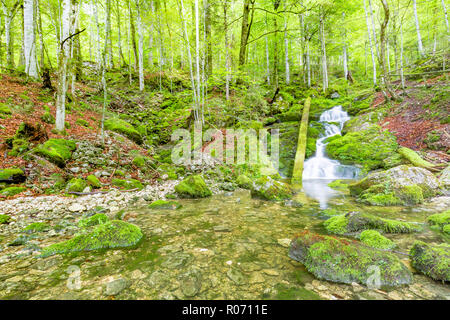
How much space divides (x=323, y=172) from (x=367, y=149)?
2353mm

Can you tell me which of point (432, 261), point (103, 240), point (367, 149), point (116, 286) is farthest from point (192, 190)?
point (367, 149)

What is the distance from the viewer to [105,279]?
2.23 meters

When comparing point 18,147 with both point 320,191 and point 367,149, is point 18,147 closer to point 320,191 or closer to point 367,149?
point 320,191

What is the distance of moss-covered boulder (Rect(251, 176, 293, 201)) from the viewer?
20.0 ft

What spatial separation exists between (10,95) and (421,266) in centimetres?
1366

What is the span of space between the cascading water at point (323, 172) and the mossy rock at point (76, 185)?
6502 millimetres

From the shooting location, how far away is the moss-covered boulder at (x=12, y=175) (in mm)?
4848

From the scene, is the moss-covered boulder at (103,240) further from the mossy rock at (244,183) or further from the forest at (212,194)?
the mossy rock at (244,183)

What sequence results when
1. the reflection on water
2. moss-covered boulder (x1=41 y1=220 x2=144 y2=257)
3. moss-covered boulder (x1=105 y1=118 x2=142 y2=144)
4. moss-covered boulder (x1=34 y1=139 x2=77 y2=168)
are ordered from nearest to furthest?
moss-covered boulder (x1=41 y1=220 x2=144 y2=257)
moss-covered boulder (x1=34 y1=139 x2=77 y2=168)
the reflection on water
moss-covered boulder (x1=105 y1=118 x2=142 y2=144)

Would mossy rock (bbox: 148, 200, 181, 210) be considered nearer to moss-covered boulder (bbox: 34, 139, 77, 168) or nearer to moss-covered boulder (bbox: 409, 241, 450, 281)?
moss-covered boulder (bbox: 34, 139, 77, 168)

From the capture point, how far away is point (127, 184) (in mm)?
6430

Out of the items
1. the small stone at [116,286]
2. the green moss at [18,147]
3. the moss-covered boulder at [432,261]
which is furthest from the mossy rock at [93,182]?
the moss-covered boulder at [432,261]

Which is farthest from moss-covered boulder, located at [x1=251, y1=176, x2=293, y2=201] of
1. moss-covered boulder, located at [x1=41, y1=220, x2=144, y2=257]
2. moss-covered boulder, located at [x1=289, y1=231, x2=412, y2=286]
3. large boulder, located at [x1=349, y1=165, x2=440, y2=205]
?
moss-covered boulder, located at [x1=41, y1=220, x2=144, y2=257]

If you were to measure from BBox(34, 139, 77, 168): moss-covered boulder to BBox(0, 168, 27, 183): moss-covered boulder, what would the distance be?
79 cm
